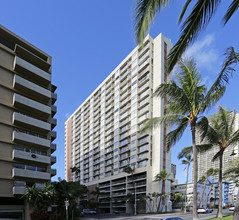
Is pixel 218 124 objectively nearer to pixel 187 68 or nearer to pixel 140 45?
pixel 187 68

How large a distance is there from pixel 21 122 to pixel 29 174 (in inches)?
304

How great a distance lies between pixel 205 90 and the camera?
15984 mm

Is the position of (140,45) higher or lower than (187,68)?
lower

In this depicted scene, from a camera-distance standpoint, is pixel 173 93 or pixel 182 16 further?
pixel 173 93

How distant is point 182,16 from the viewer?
546cm

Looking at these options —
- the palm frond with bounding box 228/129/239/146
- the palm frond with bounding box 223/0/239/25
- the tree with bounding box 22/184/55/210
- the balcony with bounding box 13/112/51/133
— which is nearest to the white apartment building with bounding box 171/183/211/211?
the tree with bounding box 22/184/55/210

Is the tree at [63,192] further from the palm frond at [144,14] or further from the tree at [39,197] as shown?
the palm frond at [144,14]

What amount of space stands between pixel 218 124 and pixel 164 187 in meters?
49.0

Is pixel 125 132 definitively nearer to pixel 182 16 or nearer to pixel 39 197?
pixel 39 197

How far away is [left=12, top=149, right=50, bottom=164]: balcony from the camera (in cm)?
3494

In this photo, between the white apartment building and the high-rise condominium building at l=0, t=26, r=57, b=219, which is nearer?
the high-rise condominium building at l=0, t=26, r=57, b=219

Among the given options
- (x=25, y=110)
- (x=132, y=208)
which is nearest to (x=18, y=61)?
(x=25, y=110)

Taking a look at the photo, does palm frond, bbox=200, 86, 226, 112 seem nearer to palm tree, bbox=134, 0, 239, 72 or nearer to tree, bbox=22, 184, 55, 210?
palm tree, bbox=134, 0, 239, 72

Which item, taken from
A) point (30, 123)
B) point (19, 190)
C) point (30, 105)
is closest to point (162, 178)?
point (30, 123)
